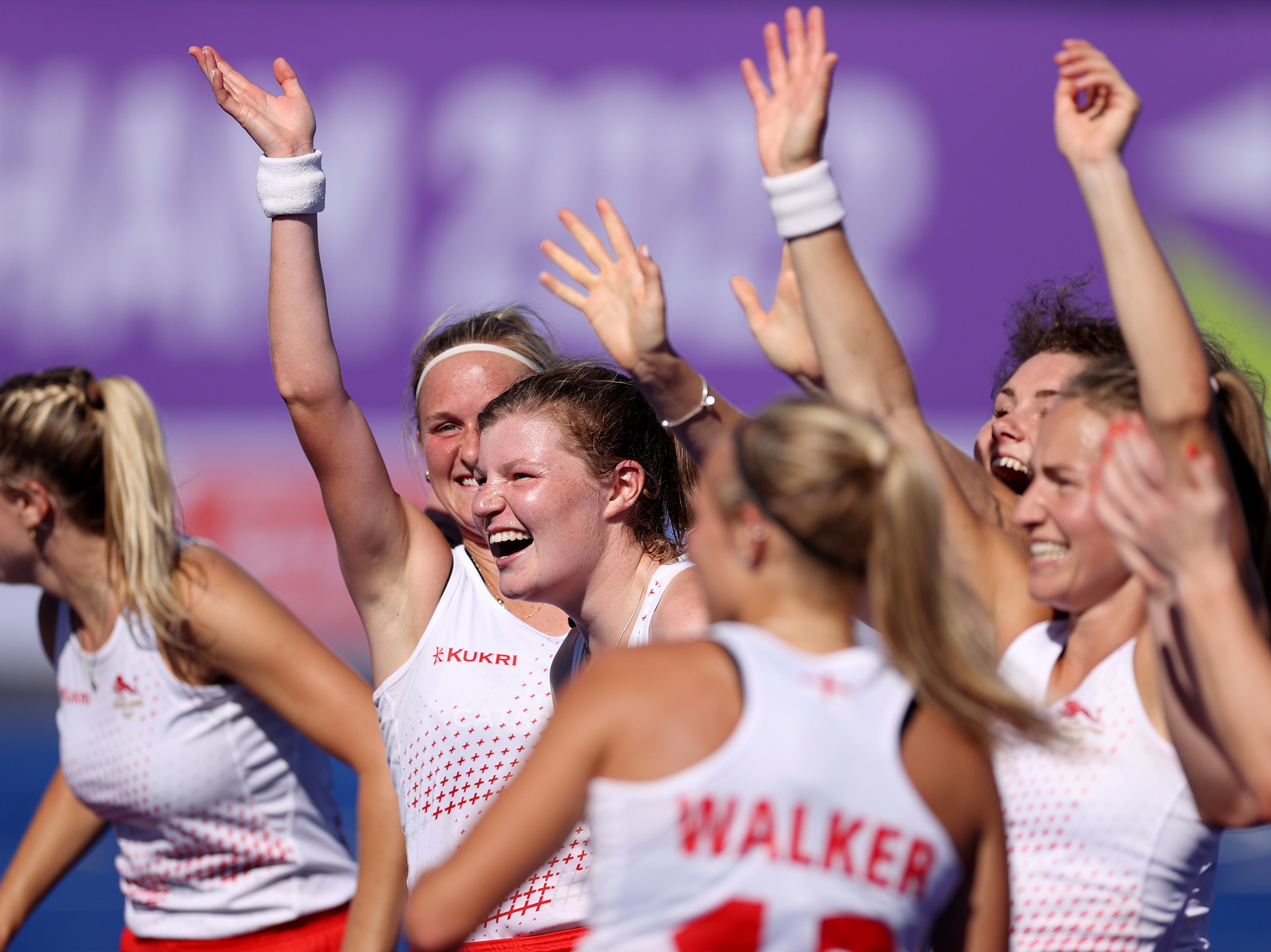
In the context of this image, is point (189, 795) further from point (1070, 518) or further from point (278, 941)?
point (1070, 518)

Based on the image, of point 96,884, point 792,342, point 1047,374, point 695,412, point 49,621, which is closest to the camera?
point 695,412

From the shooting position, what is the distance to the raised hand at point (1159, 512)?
1.66 m

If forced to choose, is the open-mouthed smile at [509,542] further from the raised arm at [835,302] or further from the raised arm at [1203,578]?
the raised arm at [1203,578]

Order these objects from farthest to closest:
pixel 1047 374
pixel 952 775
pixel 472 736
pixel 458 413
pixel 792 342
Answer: pixel 458 413, pixel 1047 374, pixel 472 736, pixel 792 342, pixel 952 775

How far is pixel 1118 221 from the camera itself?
75.2 inches

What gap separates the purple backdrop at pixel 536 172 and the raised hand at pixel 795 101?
7.87 m

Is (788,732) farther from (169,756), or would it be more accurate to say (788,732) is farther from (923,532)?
(169,756)

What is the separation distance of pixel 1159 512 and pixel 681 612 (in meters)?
1.00

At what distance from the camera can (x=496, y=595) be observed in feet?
9.09

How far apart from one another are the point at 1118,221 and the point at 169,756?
2073 millimetres

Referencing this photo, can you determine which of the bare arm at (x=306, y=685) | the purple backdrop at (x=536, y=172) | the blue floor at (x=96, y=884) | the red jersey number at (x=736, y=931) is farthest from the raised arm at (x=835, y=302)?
the purple backdrop at (x=536, y=172)

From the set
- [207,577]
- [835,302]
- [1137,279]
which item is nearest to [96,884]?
[207,577]

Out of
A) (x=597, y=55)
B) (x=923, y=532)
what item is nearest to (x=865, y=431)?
(x=923, y=532)

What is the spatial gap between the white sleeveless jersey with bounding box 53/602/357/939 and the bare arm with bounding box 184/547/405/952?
4.4 inches
